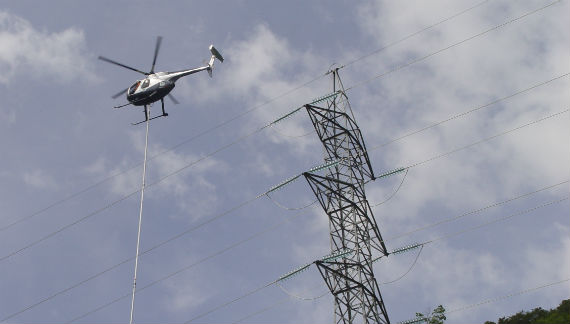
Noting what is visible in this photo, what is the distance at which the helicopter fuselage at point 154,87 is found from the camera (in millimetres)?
42781

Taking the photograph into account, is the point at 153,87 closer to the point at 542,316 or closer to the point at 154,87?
the point at 154,87

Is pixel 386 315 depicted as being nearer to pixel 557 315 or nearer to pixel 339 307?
pixel 339 307

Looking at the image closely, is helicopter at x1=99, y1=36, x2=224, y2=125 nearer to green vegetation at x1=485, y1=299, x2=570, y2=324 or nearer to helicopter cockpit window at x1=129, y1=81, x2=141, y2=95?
helicopter cockpit window at x1=129, y1=81, x2=141, y2=95

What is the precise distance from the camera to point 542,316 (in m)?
65.4

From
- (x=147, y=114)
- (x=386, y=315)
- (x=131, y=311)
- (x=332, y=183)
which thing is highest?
(x=147, y=114)

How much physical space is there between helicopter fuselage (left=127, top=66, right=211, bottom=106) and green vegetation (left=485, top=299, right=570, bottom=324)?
3898 cm

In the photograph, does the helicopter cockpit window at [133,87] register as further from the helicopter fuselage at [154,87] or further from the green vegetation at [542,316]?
the green vegetation at [542,316]

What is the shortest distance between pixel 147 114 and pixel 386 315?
21342mm

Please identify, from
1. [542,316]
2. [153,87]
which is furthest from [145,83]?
[542,316]

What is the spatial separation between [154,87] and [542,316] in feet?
146

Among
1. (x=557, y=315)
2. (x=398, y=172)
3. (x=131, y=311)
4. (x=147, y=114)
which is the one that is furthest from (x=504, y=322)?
(x=131, y=311)

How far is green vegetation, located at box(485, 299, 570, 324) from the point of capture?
60.1 meters

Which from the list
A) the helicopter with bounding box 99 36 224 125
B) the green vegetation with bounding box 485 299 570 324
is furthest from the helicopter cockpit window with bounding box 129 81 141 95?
the green vegetation with bounding box 485 299 570 324

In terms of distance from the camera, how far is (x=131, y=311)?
30.4 m
